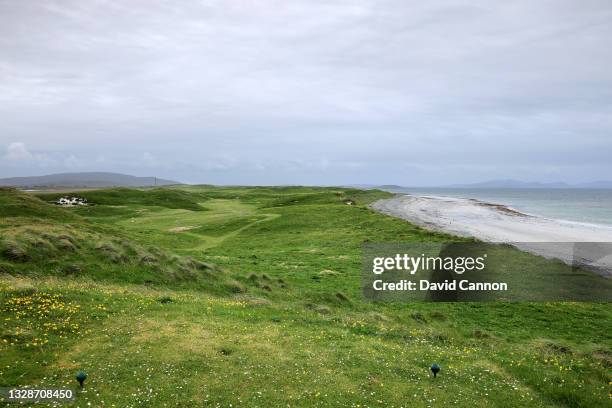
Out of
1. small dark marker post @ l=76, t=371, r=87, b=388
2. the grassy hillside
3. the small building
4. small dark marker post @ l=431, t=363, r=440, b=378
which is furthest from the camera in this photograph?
the small building

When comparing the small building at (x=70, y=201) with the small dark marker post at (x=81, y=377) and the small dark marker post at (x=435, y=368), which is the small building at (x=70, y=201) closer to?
Result: the small dark marker post at (x=81, y=377)

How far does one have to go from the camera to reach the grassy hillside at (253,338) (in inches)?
621

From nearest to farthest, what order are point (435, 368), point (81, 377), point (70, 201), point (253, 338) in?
point (81, 377) < point (435, 368) < point (253, 338) < point (70, 201)

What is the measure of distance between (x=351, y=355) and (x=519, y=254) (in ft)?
145

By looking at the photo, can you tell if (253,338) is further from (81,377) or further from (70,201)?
(70,201)

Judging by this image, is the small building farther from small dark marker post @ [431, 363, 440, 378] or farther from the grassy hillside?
small dark marker post @ [431, 363, 440, 378]

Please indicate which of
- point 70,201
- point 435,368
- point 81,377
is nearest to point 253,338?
point 81,377

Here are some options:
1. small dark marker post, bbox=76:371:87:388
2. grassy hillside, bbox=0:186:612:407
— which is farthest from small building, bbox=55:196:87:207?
small dark marker post, bbox=76:371:87:388

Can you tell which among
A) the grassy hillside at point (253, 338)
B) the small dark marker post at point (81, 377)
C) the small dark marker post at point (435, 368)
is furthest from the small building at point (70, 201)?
the small dark marker post at point (435, 368)

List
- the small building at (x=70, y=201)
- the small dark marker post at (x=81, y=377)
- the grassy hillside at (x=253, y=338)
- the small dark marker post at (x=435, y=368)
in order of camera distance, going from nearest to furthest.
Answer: the small dark marker post at (x=81, y=377), the grassy hillside at (x=253, y=338), the small dark marker post at (x=435, y=368), the small building at (x=70, y=201)

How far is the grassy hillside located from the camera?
15781 mm

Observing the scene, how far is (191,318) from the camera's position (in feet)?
75.5

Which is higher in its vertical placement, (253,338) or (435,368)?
(435,368)

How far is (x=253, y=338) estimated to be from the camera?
2064 centimetres
